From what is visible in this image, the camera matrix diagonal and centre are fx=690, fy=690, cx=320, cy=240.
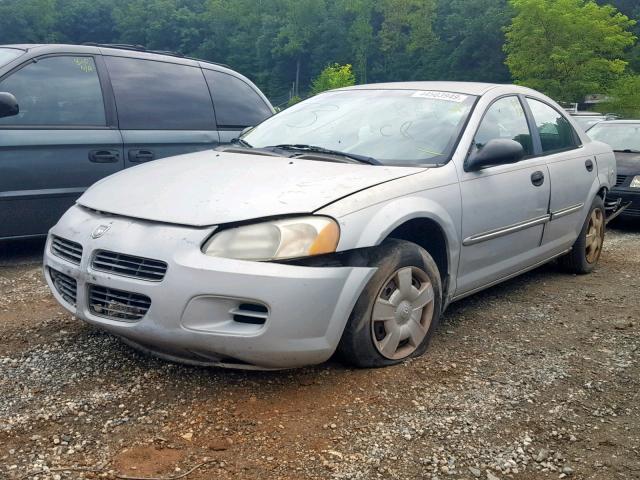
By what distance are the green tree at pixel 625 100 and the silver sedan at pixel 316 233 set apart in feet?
107

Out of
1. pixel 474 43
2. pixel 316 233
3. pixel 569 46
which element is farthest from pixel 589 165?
pixel 474 43

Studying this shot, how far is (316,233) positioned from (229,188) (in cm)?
52

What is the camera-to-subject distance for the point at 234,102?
260 inches

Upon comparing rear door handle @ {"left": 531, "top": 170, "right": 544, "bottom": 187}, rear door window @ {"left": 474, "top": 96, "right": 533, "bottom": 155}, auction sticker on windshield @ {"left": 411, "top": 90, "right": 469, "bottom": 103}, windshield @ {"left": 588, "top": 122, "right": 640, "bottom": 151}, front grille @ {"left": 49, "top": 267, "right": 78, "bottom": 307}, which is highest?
auction sticker on windshield @ {"left": 411, "top": 90, "right": 469, "bottom": 103}

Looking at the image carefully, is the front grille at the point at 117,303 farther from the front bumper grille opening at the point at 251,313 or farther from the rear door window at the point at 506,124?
the rear door window at the point at 506,124

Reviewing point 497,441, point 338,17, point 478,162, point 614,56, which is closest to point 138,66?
point 478,162

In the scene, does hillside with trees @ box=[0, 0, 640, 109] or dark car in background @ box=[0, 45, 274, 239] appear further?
hillside with trees @ box=[0, 0, 640, 109]

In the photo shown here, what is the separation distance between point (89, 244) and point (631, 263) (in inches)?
192

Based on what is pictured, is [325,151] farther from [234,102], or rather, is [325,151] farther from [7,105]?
[234,102]

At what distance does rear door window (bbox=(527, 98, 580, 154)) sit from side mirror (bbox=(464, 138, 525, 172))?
103cm

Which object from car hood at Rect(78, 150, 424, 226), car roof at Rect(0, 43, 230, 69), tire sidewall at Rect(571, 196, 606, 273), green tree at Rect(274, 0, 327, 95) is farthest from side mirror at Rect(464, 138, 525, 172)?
green tree at Rect(274, 0, 327, 95)

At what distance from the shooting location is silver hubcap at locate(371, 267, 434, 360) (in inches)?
128

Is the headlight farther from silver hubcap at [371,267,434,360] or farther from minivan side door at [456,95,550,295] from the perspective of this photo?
minivan side door at [456,95,550,295]

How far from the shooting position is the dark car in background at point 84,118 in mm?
5141
